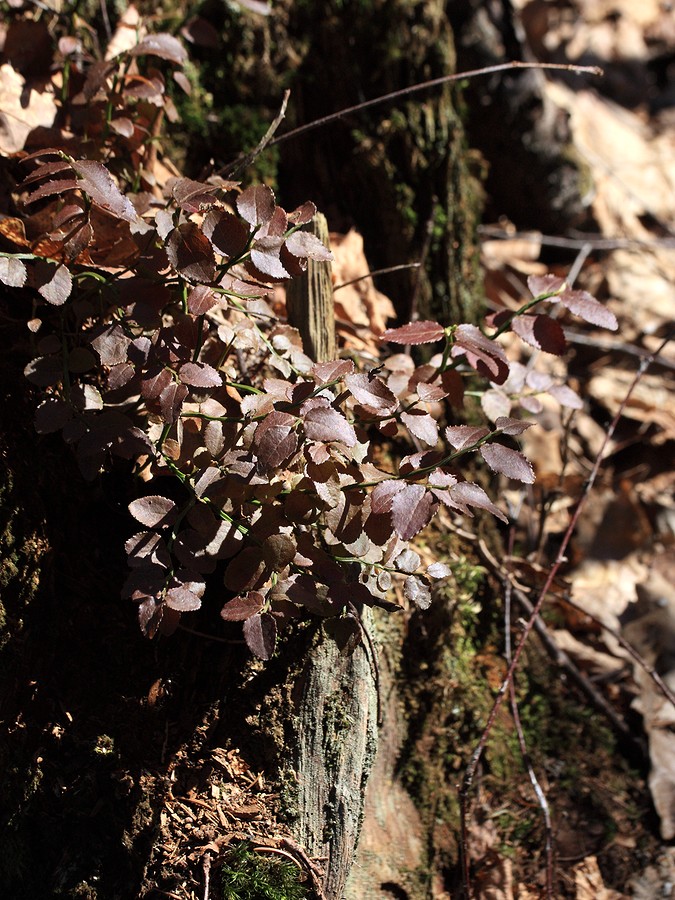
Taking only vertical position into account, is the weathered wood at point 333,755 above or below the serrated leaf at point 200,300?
below

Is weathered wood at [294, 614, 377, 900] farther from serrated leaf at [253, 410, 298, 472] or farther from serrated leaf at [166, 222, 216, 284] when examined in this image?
serrated leaf at [166, 222, 216, 284]

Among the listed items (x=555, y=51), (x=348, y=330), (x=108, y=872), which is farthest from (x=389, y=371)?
(x=555, y=51)

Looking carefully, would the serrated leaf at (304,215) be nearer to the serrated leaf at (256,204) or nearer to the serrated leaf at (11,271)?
the serrated leaf at (256,204)

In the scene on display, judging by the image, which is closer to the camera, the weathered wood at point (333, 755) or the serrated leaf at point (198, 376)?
the serrated leaf at point (198, 376)

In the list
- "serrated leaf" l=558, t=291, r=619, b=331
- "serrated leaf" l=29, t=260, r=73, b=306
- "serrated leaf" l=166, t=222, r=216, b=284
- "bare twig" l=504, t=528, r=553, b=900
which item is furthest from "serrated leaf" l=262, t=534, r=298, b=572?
"bare twig" l=504, t=528, r=553, b=900

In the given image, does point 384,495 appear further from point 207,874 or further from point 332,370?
point 207,874

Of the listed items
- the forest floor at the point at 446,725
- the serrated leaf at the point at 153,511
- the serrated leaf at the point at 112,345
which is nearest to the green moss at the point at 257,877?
the forest floor at the point at 446,725

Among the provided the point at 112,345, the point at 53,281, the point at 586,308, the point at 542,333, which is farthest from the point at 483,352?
the point at 53,281

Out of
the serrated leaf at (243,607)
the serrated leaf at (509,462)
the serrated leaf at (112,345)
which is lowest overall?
the serrated leaf at (243,607)
